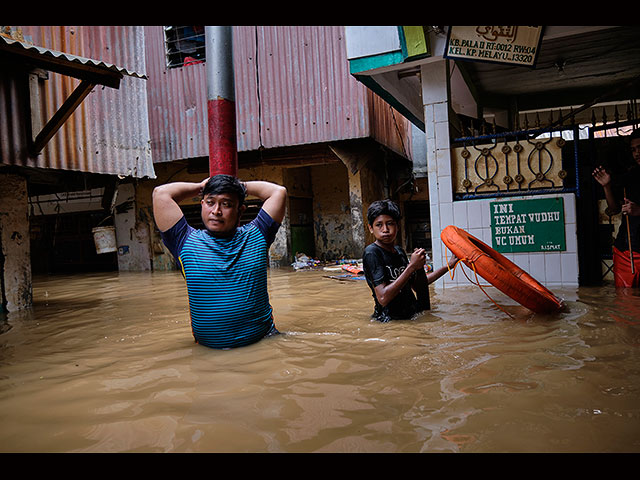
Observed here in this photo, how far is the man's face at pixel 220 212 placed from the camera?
3236 millimetres

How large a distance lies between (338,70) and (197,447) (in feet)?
37.1

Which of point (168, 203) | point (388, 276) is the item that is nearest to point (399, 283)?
point (388, 276)

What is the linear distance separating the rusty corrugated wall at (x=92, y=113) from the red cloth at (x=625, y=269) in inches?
301

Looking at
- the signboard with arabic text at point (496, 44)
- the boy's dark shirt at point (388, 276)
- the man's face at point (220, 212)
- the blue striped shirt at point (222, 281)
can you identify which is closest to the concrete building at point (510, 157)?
the signboard with arabic text at point (496, 44)

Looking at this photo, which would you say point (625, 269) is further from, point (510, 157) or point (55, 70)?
point (55, 70)

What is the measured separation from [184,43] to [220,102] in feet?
36.0

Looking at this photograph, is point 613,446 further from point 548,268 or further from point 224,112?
point 548,268

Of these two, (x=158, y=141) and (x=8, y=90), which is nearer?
(x=8, y=90)

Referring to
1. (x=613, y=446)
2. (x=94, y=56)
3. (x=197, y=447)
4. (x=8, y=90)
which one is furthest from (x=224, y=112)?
(x=94, y=56)

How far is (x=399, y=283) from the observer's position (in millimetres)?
3740

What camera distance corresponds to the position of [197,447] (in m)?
1.80

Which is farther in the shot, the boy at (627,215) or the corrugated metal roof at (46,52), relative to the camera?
the boy at (627,215)

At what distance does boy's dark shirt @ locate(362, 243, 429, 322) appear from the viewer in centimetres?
388

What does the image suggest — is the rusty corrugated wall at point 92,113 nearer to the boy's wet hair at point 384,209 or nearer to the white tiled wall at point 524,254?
the boy's wet hair at point 384,209
